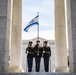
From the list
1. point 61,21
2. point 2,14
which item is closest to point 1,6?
point 2,14

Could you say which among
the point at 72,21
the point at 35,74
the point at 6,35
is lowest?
the point at 35,74

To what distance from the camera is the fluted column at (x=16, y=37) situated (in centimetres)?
6181

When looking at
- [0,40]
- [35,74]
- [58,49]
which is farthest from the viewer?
[58,49]

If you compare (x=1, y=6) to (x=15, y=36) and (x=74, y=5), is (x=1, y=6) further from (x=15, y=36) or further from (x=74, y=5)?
(x=15, y=36)

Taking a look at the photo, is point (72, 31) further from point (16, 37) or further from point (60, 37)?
point (16, 37)

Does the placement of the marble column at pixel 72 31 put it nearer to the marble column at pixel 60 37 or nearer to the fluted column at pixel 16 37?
the marble column at pixel 60 37

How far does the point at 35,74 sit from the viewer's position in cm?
3847

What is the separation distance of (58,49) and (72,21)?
1951cm

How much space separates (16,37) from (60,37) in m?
12.8

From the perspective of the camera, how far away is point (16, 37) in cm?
6347

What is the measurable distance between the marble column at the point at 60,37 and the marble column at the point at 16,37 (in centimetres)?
1079

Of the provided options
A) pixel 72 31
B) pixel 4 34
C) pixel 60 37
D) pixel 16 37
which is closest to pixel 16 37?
pixel 16 37

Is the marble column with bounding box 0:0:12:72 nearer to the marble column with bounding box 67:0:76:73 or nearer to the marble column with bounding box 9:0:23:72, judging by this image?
the marble column with bounding box 67:0:76:73

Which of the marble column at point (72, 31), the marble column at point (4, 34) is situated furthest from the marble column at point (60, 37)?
the marble column at point (4, 34)
